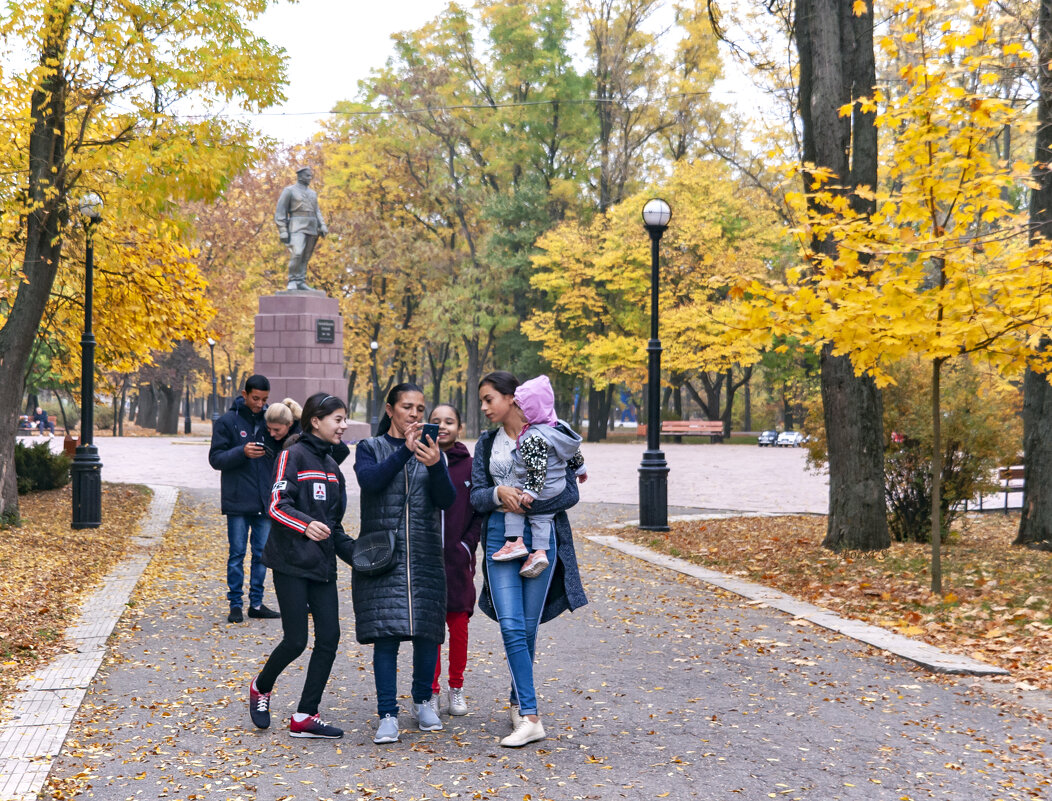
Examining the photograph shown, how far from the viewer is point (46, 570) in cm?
1002

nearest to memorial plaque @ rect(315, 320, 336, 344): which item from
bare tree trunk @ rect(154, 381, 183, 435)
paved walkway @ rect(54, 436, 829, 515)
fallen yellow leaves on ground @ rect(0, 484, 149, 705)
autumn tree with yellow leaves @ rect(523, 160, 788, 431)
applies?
paved walkway @ rect(54, 436, 829, 515)

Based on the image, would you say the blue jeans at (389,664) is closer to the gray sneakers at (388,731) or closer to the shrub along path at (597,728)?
the gray sneakers at (388,731)

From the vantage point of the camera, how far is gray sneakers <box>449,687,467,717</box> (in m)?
5.53

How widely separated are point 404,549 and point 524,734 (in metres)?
1.03

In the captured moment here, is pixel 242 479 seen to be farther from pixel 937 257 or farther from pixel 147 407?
pixel 147 407

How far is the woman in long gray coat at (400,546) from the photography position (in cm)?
493

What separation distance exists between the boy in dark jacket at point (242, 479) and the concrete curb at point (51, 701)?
0.96 m

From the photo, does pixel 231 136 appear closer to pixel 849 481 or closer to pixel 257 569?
pixel 257 569

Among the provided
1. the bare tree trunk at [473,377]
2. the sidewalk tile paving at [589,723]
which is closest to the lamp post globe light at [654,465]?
the sidewalk tile paving at [589,723]

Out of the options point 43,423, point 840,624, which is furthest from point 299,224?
point 43,423

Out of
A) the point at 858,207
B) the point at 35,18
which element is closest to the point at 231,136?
the point at 35,18

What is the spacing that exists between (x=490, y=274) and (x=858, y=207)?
3831cm

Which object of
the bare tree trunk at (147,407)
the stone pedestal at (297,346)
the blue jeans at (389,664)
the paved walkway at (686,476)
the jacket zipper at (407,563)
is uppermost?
the stone pedestal at (297,346)

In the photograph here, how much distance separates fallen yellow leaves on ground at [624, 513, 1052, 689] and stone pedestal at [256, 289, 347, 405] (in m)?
15.2
